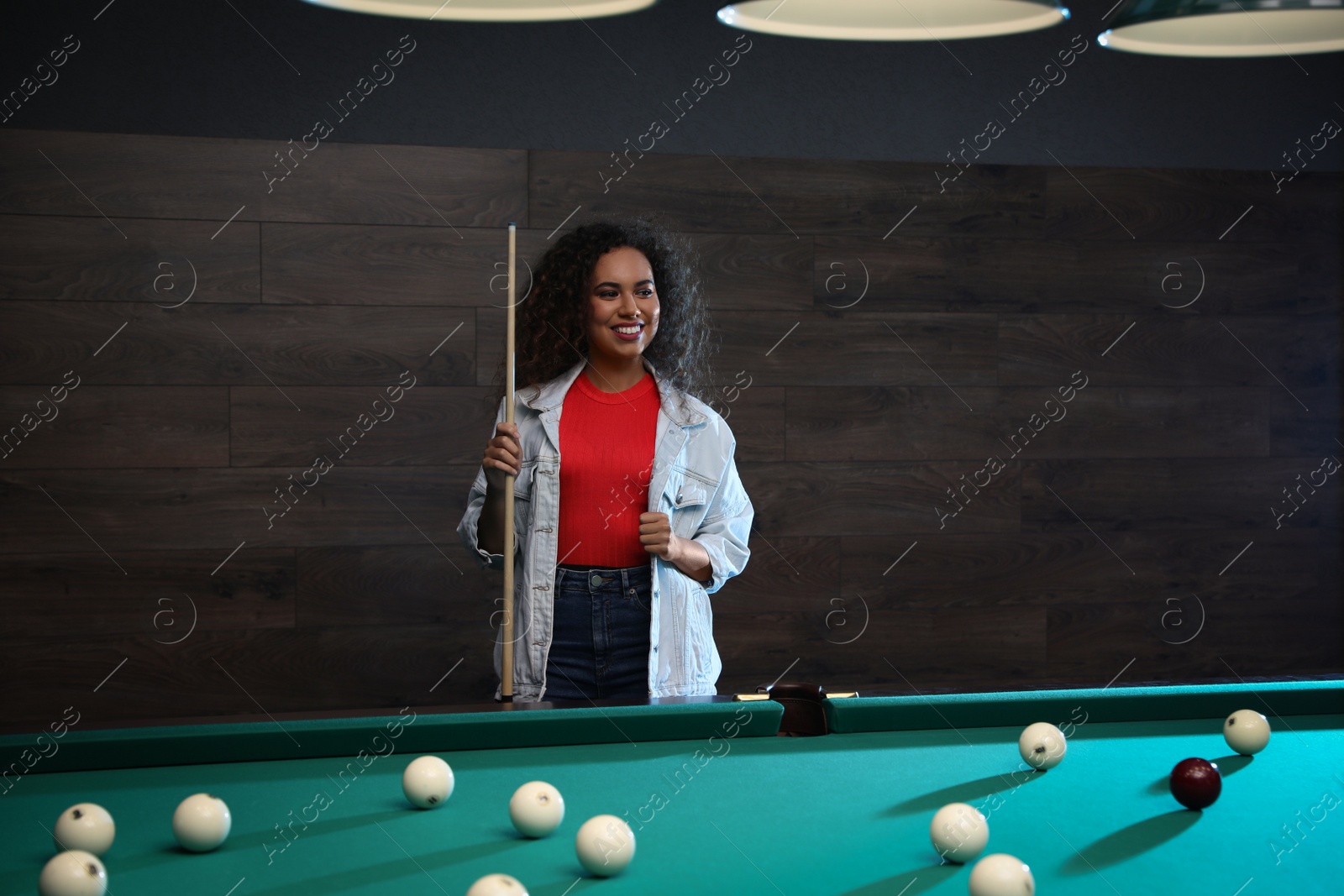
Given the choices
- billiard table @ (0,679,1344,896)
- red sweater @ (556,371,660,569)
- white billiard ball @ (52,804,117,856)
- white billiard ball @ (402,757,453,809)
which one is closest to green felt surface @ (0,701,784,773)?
billiard table @ (0,679,1344,896)

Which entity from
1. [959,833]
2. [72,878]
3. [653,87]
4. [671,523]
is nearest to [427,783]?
[72,878]

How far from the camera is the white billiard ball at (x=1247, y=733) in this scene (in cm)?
182

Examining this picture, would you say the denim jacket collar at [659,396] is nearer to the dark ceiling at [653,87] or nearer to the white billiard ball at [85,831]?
the white billiard ball at [85,831]

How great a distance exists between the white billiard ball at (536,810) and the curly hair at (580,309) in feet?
4.11

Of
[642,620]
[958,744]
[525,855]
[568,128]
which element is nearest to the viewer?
[525,855]

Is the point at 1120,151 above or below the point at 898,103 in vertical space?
below

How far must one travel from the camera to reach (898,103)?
407cm

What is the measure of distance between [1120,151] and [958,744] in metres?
2.98

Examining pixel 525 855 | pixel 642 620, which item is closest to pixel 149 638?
pixel 642 620

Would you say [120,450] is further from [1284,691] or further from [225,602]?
[1284,691]

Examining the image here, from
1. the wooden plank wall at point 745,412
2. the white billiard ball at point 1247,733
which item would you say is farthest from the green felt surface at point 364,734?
the wooden plank wall at point 745,412

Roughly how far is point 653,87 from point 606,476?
186cm

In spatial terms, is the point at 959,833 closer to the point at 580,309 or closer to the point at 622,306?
the point at 622,306

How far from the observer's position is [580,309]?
267cm
